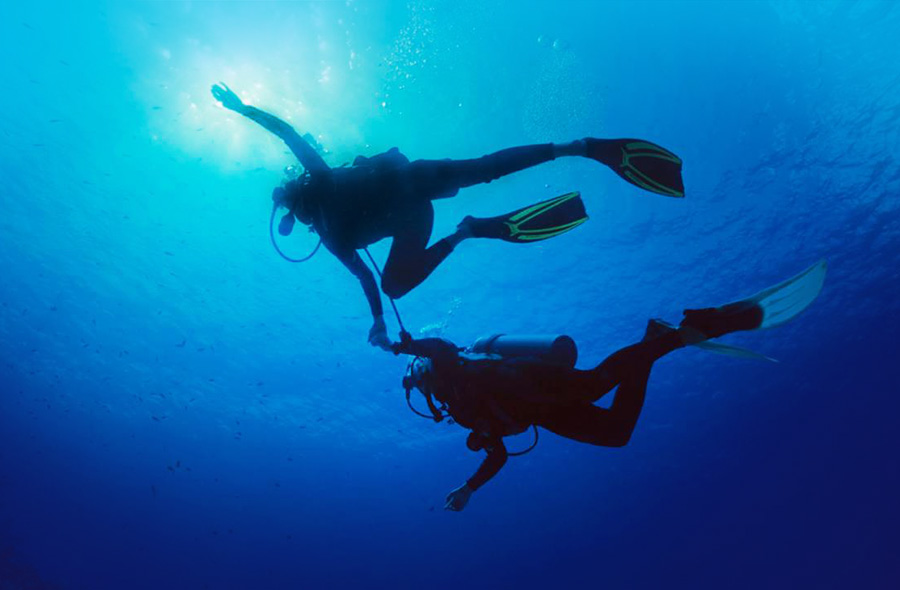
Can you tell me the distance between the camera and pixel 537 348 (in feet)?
14.1

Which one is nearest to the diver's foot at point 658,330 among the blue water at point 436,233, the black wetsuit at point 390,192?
the black wetsuit at point 390,192

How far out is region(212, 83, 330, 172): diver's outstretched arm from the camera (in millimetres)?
4336

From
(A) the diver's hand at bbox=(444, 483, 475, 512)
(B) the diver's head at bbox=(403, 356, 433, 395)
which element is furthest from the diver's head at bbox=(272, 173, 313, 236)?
(A) the diver's hand at bbox=(444, 483, 475, 512)

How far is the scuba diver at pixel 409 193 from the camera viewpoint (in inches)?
169

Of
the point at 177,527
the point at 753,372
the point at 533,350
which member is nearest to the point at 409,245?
the point at 533,350

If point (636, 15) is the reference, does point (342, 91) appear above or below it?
above

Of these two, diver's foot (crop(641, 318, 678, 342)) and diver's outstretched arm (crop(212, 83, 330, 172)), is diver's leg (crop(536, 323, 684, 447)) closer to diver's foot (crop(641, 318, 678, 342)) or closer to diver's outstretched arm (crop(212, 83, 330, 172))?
diver's foot (crop(641, 318, 678, 342))

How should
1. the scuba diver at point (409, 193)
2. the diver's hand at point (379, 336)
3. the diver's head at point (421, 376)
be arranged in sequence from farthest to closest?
the diver's head at point (421, 376)
the diver's hand at point (379, 336)
the scuba diver at point (409, 193)

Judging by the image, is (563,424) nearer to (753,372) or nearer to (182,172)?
(182,172)

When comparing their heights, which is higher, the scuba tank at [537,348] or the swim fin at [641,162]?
the swim fin at [641,162]

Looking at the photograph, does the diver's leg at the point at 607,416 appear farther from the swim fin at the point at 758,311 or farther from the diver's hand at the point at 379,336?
the diver's hand at the point at 379,336

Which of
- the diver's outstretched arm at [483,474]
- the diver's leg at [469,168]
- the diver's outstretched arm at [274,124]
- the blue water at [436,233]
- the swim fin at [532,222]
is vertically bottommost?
the diver's outstretched arm at [483,474]

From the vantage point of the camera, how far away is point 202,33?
888 cm

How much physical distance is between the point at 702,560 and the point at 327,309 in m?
58.1
